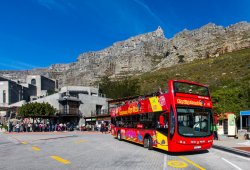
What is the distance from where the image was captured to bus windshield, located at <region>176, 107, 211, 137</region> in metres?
15.6

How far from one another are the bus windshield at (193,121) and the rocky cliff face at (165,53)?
98.1m

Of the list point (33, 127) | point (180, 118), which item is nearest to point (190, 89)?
point (180, 118)

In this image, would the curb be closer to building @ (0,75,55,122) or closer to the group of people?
the group of people

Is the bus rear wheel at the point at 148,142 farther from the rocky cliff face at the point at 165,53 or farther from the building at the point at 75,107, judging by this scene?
the rocky cliff face at the point at 165,53

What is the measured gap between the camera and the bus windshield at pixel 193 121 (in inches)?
615

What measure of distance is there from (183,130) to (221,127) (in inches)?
683

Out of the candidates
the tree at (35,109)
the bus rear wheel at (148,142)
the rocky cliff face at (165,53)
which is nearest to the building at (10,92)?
the tree at (35,109)

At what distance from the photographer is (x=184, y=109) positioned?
15.9 m

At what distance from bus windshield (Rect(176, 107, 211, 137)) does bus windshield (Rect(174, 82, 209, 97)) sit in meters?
0.88

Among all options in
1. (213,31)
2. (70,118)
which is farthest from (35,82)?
(213,31)

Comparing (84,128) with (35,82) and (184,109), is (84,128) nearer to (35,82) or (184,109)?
(184,109)

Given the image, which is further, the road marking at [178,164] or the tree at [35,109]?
the tree at [35,109]

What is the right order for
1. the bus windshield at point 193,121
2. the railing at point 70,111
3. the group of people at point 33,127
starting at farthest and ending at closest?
1. the railing at point 70,111
2. the group of people at point 33,127
3. the bus windshield at point 193,121

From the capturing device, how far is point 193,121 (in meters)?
16.0
